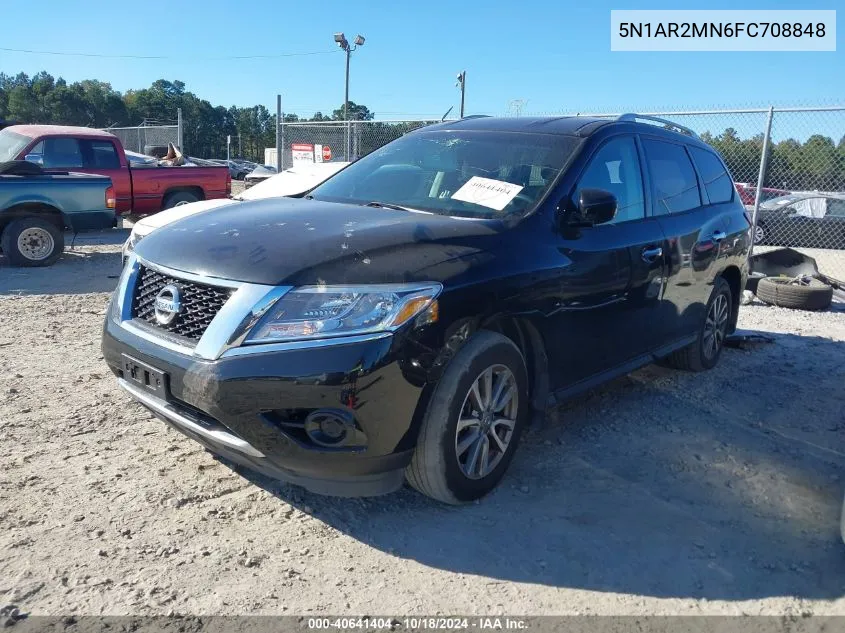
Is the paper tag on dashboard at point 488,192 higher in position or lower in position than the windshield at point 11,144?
lower

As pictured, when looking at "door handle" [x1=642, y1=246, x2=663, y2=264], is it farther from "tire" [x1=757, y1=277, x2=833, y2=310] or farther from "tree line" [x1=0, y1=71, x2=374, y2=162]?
"tree line" [x1=0, y1=71, x2=374, y2=162]

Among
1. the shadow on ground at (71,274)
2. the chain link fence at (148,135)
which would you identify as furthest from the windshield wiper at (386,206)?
the chain link fence at (148,135)

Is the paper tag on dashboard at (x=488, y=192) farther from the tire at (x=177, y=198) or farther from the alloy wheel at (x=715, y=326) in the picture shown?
the tire at (x=177, y=198)

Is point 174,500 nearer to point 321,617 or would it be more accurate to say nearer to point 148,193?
point 321,617

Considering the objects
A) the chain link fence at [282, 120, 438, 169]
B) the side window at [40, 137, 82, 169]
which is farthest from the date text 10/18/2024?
the chain link fence at [282, 120, 438, 169]

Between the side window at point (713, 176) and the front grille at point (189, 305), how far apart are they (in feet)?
12.8

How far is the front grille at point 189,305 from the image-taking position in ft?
9.02

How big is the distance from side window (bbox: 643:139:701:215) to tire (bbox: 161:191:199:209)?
9510 millimetres

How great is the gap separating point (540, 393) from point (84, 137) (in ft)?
35.1

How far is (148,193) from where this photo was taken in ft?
39.6

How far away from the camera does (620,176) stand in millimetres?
4137

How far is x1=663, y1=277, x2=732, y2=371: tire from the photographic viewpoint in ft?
17.6

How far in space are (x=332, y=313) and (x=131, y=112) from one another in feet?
302

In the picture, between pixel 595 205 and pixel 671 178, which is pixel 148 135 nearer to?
pixel 671 178
